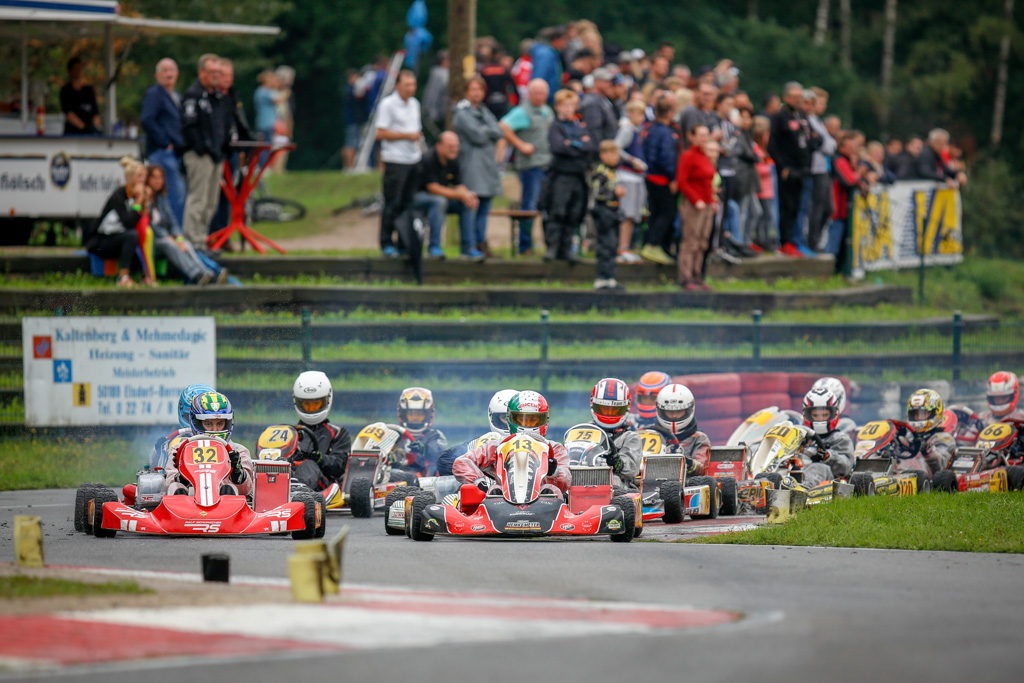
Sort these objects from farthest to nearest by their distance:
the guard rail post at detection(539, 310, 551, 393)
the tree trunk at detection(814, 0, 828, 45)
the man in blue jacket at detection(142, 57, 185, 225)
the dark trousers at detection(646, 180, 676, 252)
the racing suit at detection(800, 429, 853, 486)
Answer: the tree trunk at detection(814, 0, 828, 45)
the dark trousers at detection(646, 180, 676, 252)
the man in blue jacket at detection(142, 57, 185, 225)
the guard rail post at detection(539, 310, 551, 393)
the racing suit at detection(800, 429, 853, 486)

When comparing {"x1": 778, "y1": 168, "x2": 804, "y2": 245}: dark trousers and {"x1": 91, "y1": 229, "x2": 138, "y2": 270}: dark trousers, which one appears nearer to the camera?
{"x1": 91, "y1": 229, "x2": 138, "y2": 270}: dark trousers

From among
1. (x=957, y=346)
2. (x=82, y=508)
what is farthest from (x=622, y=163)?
Answer: (x=82, y=508)

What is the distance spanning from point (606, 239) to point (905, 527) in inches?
286

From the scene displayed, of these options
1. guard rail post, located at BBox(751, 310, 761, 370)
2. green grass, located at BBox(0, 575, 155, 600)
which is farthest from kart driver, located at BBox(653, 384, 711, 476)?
green grass, located at BBox(0, 575, 155, 600)

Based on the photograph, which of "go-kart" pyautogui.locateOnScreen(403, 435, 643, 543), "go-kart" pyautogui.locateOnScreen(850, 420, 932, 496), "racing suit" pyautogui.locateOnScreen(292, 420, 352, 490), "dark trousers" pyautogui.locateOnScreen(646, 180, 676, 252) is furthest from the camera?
"dark trousers" pyautogui.locateOnScreen(646, 180, 676, 252)

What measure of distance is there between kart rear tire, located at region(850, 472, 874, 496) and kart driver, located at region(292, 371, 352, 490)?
4.54 meters

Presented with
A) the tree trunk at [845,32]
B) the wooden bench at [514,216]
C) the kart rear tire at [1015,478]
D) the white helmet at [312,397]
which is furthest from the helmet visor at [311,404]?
the tree trunk at [845,32]

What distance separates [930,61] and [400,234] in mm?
25227

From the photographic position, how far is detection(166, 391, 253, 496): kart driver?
34.3 ft

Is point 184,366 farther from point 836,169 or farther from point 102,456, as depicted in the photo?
point 836,169

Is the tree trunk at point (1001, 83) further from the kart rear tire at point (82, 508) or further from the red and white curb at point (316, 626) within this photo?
the red and white curb at point (316, 626)

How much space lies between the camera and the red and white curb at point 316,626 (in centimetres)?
591

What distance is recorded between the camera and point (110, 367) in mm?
14227

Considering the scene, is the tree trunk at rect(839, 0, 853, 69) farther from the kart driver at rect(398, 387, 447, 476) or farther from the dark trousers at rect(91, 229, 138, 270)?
the kart driver at rect(398, 387, 447, 476)
